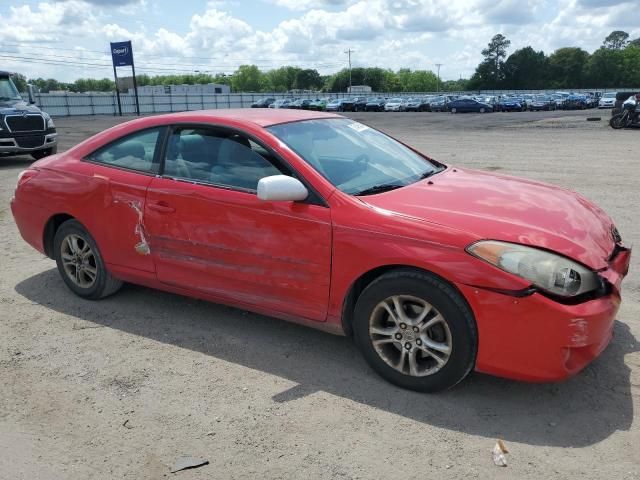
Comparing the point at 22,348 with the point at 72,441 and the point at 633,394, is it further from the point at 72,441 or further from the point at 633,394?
the point at 633,394

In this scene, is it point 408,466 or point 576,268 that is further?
point 576,268

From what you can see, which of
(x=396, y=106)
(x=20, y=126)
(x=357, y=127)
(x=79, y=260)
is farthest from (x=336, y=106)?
(x=79, y=260)

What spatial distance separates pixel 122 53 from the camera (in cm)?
4703

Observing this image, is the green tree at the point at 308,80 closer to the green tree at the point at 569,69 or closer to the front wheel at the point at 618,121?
the green tree at the point at 569,69

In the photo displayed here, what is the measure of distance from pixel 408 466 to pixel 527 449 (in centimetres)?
61

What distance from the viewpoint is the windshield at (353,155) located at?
381 centimetres

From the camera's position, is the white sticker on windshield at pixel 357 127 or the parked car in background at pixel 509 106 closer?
the white sticker on windshield at pixel 357 127

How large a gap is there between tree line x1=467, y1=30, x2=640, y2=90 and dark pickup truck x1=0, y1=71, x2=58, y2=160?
129 meters

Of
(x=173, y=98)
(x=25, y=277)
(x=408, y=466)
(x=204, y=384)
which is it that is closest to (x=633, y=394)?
(x=408, y=466)

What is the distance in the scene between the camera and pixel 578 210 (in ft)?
12.4

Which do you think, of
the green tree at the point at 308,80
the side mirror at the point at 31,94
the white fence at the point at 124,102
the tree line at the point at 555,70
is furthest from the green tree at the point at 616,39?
the side mirror at the point at 31,94

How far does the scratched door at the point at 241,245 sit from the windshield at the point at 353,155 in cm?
38

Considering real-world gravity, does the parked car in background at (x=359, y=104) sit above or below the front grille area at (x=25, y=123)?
below

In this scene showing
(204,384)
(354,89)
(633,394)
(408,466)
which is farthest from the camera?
(354,89)
